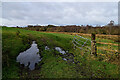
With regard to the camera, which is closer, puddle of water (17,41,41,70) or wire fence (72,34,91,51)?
puddle of water (17,41,41,70)

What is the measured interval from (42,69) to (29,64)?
1.36 meters

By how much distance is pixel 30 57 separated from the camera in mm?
7309

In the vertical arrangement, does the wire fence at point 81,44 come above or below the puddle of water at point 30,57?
above

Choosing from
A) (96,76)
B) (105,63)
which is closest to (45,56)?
(96,76)

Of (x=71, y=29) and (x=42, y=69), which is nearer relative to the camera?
(x=42, y=69)

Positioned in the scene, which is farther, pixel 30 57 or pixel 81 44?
pixel 81 44

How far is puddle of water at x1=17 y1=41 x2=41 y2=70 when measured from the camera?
6639 mm

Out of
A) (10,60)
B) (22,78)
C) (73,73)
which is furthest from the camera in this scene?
(10,60)

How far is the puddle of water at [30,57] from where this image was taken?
6.64 metres

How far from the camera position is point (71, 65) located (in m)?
6.77

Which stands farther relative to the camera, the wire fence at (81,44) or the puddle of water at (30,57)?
the wire fence at (81,44)

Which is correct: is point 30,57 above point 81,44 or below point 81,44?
below

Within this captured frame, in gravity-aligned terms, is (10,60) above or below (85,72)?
above

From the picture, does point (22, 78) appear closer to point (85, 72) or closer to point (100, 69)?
point (85, 72)
